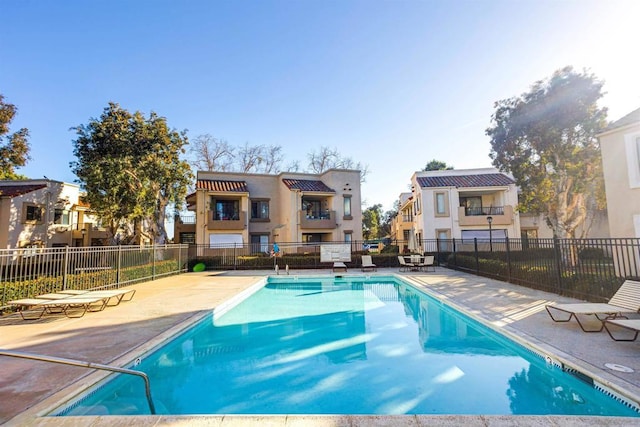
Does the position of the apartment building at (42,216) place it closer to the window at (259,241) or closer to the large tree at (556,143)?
the window at (259,241)

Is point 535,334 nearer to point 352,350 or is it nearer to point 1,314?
point 352,350

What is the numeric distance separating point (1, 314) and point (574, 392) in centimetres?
1172

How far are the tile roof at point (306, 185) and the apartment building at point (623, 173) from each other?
18.4 meters

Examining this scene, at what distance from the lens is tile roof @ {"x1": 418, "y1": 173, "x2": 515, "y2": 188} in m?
25.7

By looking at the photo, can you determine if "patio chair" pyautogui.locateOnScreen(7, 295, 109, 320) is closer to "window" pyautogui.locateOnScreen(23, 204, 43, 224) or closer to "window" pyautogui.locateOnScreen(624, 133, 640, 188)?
"window" pyautogui.locateOnScreen(624, 133, 640, 188)

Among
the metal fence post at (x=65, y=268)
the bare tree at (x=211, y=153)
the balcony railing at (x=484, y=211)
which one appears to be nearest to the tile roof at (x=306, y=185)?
the balcony railing at (x=484, y=211)

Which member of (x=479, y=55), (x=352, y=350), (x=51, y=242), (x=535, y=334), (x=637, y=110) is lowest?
(x=352, y=350)

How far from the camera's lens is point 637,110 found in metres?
10.6

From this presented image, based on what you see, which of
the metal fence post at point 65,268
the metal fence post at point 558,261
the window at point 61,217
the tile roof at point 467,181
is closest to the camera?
the metal fence post at point 558,261

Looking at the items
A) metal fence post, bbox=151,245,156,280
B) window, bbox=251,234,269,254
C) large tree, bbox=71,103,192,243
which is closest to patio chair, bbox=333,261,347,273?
window, bbox=251,234,269,254

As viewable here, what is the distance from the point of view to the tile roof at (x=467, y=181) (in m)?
25.7

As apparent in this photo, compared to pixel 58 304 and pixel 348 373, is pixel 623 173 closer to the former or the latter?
pixel 348 373

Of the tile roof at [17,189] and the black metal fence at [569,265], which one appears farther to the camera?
the tile roof at [17,189]

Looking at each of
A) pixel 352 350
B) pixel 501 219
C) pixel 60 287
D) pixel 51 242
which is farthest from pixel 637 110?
pixel 51 242
